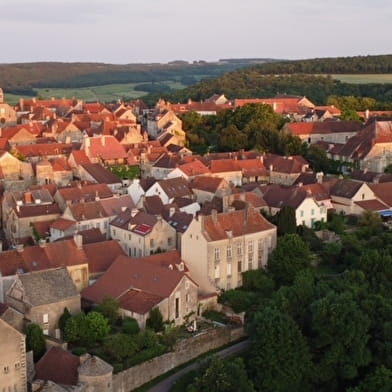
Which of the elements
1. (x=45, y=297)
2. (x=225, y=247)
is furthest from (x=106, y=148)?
(x=45, y=297)

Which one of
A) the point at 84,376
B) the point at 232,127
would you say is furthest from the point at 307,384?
the point at 232,127

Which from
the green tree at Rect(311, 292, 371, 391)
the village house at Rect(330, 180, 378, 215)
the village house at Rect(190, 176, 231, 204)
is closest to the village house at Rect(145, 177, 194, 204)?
the village house at Rect(190, 176, 231, 204)

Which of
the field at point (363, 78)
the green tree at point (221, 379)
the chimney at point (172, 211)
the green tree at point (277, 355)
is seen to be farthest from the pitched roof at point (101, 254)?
the field at point (363, 78)

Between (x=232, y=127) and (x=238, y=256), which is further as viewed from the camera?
(x=232, y=127)

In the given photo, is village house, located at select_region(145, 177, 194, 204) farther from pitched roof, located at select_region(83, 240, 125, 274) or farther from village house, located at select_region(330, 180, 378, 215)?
village house, located at select_region(330, 180, 378, 215)

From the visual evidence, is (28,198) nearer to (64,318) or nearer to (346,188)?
(64,318)

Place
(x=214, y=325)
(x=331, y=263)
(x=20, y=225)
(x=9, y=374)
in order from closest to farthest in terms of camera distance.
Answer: (x=9, y=374) → (x=214, y=325) → (x=331, y=263) → (x=20, y=225)

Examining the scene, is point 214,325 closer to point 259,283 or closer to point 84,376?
point 259,283
